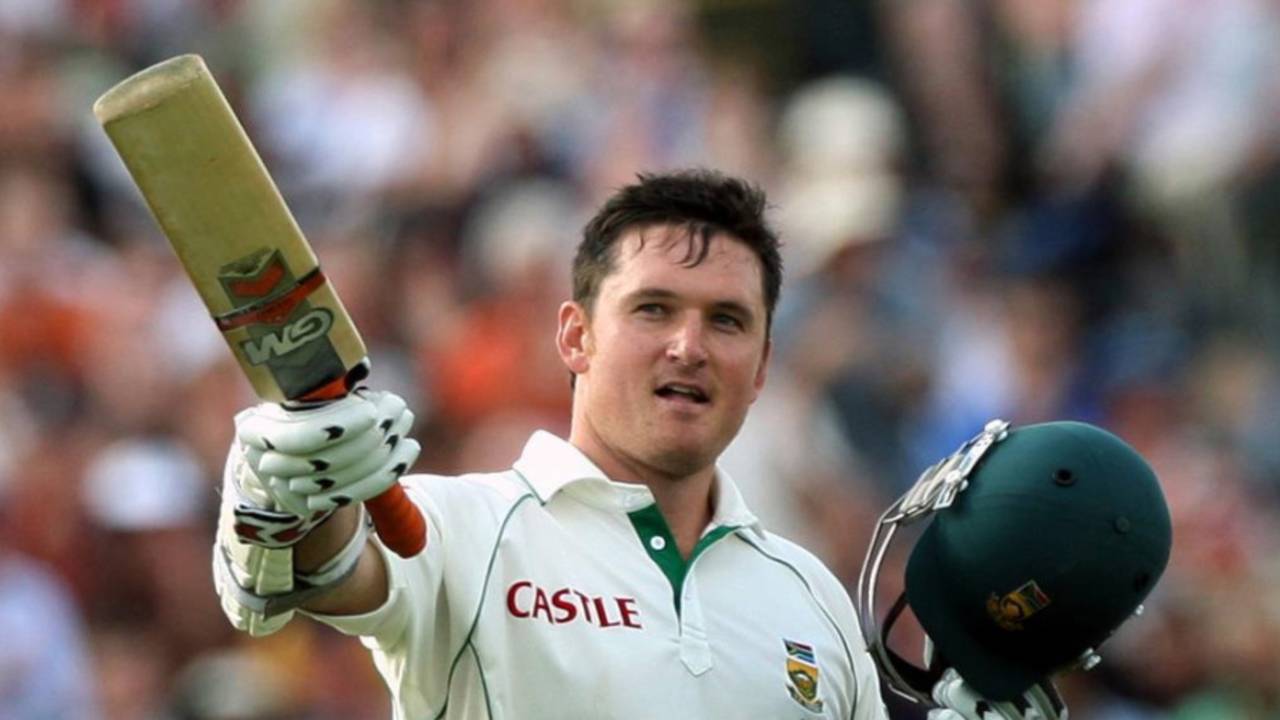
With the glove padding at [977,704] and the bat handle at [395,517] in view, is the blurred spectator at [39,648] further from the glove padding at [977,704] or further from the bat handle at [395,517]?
the bat handle at [395,517]

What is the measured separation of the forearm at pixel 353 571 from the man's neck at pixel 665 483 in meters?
0.60

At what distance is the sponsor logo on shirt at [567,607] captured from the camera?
4348 millimetres

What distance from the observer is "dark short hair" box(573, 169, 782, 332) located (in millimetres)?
4684

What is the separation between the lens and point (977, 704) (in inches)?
180

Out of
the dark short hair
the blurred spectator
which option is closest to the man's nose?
the dark short hair

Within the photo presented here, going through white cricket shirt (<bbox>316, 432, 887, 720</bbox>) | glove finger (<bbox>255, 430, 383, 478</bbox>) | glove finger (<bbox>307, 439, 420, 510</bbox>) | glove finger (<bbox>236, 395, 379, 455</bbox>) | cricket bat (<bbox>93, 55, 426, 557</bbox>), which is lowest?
white cricket shirt (<bbox>316, 432, 887, 720</bbox>)

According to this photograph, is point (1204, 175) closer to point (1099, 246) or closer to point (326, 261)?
point (1099, 246)

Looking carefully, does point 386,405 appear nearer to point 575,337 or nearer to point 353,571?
point 353,571

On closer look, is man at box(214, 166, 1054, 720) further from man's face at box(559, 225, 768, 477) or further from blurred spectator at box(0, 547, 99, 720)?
blurred spectator at box(0, 547, 99, 720)

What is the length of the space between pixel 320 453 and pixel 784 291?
527 centimetres

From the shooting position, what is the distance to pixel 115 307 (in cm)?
945

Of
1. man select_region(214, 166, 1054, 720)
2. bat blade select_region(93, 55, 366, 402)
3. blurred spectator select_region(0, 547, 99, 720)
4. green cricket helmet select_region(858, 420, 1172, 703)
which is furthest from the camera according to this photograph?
blurred spectator select_region(0, 547, 99, 720)

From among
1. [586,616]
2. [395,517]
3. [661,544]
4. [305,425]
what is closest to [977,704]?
[661,544]

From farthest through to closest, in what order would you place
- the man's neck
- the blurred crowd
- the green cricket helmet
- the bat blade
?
the blurred crowd → the man's neck → the green cricket helmet → the bat blade
